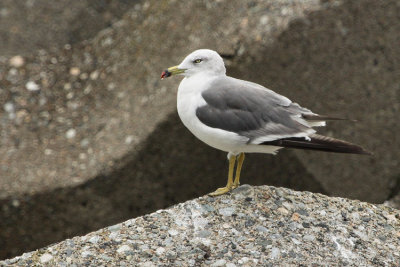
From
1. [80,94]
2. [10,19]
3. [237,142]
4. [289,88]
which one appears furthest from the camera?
[10,19]

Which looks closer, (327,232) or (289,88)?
(327,232)

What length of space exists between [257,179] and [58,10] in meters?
3.29

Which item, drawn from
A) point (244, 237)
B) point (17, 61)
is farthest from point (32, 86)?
point (244, 237)

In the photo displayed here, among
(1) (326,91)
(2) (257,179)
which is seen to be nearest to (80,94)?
(2) (257,179)

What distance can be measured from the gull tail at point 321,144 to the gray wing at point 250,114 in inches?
1.8

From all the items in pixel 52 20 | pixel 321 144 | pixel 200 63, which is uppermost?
pixel 52 20

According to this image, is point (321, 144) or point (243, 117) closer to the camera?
point (321, 144)

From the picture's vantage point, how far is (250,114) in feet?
14.4

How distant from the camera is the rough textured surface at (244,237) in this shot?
13.3 ft

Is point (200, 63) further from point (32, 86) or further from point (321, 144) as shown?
point (32, 86)

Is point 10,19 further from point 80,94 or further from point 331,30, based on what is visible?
point 331,30

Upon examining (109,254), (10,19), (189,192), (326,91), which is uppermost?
(10,19)

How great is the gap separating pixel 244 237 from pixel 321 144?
801mm

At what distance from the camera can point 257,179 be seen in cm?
666
